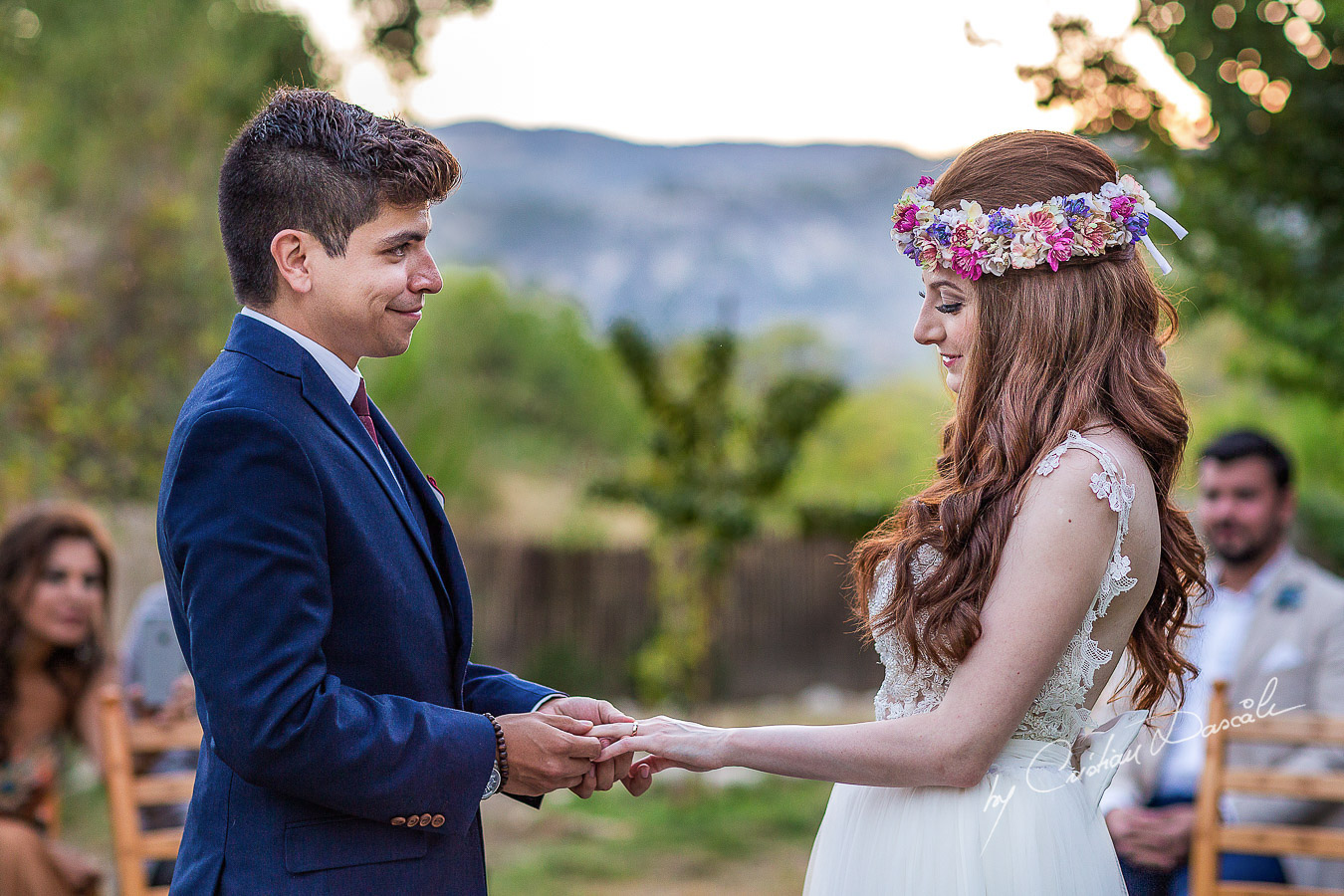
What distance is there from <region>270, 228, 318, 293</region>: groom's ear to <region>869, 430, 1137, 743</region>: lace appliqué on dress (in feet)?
4.08

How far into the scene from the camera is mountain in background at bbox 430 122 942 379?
69.8 meters

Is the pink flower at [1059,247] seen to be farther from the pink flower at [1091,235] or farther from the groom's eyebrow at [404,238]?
the groom's eyebrow at [404,238]

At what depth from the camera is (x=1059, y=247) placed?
210cm

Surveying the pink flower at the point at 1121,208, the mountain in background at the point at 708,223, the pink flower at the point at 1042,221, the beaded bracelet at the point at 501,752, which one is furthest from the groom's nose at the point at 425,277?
the mountain in background at the point at 708,223

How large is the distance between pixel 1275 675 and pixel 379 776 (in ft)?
12.1

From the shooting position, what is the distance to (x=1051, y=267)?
2123 millimetres

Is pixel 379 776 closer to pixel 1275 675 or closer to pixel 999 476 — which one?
pixel 999 476

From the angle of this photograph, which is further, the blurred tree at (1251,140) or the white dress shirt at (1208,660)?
the blurred tree at (1251,140)

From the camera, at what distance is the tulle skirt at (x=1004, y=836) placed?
205 centimetres

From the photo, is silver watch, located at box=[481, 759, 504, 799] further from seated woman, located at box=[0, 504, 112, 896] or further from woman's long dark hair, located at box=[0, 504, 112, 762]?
woman's long dark hair, located at box=[0, 504, 112, 762]

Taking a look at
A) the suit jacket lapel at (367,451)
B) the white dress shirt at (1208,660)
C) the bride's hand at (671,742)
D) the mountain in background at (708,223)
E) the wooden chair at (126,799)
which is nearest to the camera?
the suit jacket lapel at (367,451)

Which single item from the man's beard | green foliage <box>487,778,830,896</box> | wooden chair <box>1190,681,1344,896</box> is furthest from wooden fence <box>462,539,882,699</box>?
wooden chair <box>1190,681,1344,896</box>

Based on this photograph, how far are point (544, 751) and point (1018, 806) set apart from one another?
35.5 inches

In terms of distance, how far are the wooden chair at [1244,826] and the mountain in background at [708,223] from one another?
206 ft
